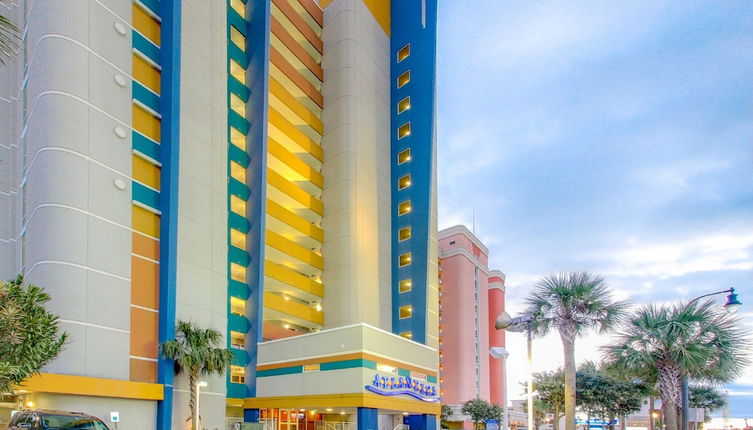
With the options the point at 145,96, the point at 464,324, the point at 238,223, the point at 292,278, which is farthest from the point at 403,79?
the point at 464,324

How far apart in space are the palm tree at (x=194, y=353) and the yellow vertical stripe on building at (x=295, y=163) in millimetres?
18863

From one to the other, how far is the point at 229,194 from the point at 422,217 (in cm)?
1993

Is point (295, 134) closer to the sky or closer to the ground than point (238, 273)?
closer to the sky

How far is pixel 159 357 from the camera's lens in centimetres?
3631

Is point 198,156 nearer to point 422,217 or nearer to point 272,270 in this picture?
point 272,270

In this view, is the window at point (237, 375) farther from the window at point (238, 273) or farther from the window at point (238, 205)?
the window at point (238, 205)

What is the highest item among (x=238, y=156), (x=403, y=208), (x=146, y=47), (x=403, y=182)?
(x=146, y=47)

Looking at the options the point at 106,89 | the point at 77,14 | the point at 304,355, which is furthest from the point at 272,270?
the point at 77,14

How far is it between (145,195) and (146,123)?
4714 millimetres

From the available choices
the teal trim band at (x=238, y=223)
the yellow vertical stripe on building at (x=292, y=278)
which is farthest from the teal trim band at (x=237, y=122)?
the yellow vertical stripe on building at (x=292, y=278)

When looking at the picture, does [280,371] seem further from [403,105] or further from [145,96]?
[403,105]

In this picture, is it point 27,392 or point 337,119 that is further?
point 337,119

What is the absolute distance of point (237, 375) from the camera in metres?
46.9

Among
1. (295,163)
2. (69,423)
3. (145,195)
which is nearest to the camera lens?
(69,423)
